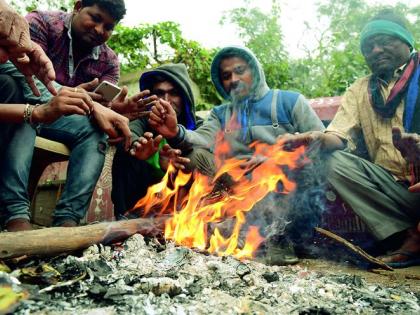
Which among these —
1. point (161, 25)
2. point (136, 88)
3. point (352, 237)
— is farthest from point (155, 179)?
point (161, 25)

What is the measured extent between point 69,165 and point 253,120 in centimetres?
195

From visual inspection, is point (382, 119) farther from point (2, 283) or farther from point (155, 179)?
point (2, 283)

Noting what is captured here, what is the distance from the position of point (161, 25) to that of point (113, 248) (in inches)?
322

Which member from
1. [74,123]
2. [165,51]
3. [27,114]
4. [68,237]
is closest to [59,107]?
[27,114]

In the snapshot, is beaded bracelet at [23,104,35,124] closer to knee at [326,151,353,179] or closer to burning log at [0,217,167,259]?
burning log at [0,217,167,259]

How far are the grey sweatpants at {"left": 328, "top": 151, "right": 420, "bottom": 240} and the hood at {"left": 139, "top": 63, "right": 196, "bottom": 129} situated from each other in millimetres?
1676

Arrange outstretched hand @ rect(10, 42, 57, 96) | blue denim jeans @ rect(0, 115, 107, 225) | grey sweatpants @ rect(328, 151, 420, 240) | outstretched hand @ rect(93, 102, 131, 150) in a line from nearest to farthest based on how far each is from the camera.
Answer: outstretched hand @ rect(10, 42, 57, 96), blue denim jeans @ rect(0, 115, 107, 225), outstretched hand @ rect(93, 102, 131, 150), grey sweatpants @ rect(328, 151, 420, 240)

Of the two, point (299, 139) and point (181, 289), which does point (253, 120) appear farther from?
point (181, 289)

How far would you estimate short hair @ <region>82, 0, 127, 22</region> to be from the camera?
4.06 m

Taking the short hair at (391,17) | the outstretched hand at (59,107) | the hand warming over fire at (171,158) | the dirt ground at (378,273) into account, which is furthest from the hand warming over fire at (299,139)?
Answer: the outstretched hand at (59,107)

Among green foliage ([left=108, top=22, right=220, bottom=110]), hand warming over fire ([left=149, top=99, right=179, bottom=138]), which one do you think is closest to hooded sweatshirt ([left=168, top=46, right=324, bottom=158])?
hand warming over fire ([left=149, top=99, right=179, bottom=138])

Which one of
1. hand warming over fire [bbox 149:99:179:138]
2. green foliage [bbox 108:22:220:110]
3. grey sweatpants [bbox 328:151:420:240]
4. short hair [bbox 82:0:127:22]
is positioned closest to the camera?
grey sweatpants [bbox 328:151:420:240]

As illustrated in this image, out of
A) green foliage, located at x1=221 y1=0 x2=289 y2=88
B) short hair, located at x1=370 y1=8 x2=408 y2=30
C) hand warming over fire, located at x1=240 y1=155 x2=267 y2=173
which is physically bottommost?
hand warming over fire, located at x1=240 y1=155 x2=267 y2=173

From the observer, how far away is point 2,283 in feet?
5.62
